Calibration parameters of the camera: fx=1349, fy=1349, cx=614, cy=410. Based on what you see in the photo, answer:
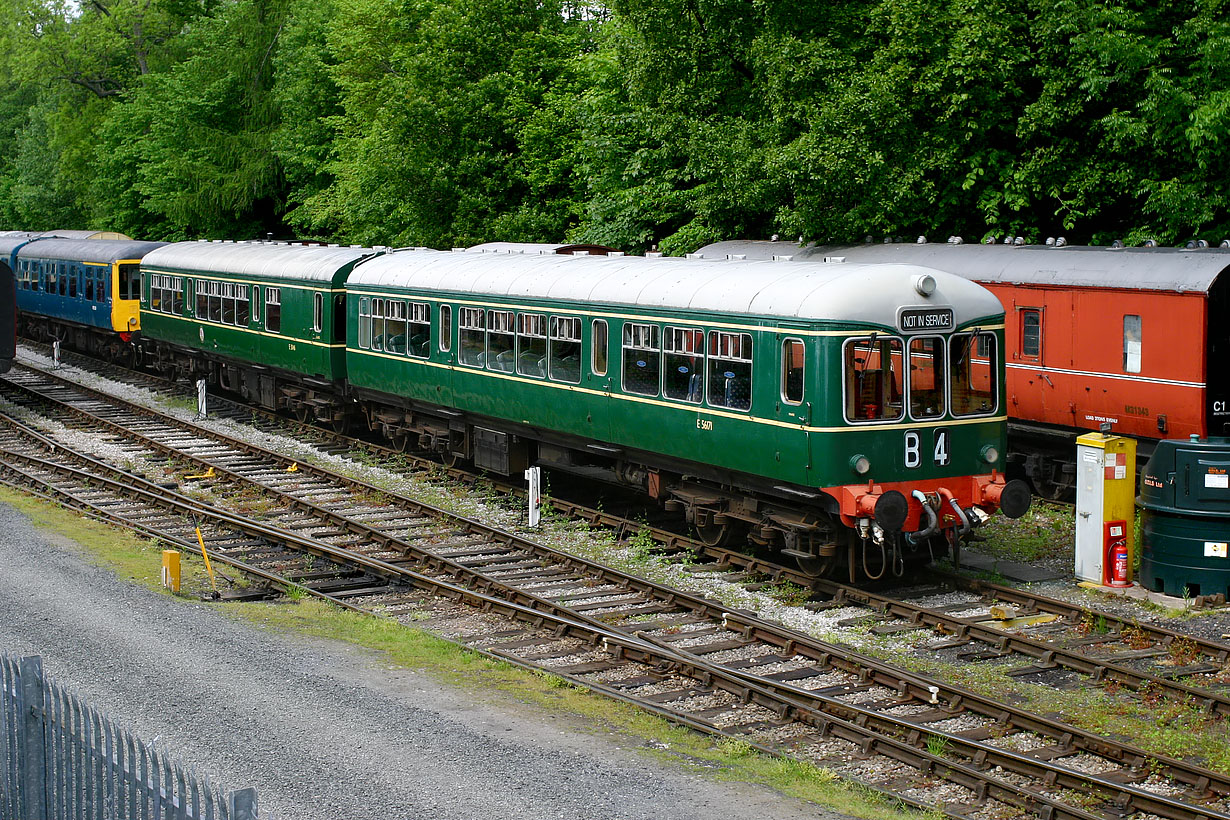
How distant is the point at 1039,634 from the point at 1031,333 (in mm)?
7220

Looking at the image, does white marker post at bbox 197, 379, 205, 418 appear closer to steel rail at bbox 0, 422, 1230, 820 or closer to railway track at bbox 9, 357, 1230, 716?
steel rail at bbox 0, 422, 1230, 820

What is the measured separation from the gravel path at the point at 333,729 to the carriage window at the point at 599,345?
5845mm

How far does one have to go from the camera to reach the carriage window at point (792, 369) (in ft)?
45.1

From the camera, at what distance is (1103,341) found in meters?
17.8

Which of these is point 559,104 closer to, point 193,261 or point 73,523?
point 193,261

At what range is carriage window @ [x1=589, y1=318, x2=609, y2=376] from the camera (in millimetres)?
16881

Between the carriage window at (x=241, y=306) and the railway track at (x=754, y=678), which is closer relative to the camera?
the railway track at (x=754, y=678)

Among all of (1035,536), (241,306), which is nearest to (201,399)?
(241,306)

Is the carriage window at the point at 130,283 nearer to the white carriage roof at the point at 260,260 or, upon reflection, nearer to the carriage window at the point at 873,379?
the white carriage roof at the point at 260,260

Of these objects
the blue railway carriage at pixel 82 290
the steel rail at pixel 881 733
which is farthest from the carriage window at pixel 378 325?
the blue railway carriage at pixel 82 290

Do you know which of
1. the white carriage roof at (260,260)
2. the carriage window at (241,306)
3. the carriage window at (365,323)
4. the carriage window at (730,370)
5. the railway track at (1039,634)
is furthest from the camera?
the carriage window at (241,306)

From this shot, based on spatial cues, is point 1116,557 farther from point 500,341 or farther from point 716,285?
point 500,341

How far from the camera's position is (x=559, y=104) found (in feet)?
115

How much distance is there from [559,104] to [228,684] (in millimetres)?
26235
